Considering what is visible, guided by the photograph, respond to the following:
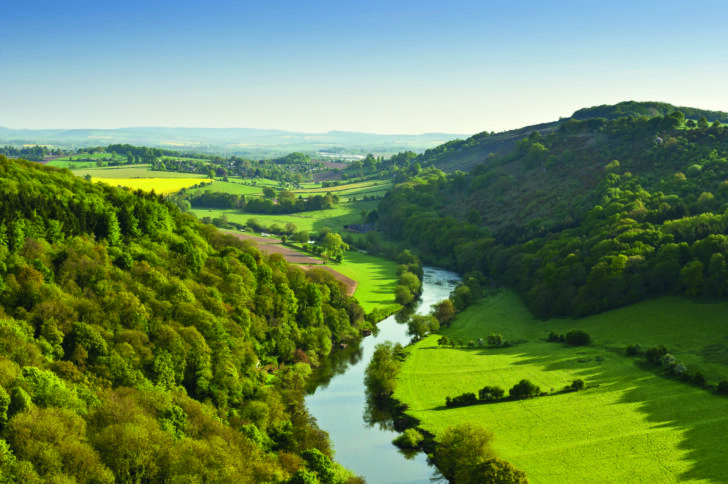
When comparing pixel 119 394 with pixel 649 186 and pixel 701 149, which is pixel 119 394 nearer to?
pixel 649 186

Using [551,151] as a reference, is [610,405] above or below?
below

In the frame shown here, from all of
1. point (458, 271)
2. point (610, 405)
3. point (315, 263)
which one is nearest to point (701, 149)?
point (458, 271)

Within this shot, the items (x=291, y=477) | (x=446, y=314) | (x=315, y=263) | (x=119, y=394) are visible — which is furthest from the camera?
(x=315, y=263)

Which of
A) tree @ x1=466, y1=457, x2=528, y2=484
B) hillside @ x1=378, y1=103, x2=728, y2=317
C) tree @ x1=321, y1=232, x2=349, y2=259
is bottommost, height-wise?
tree @ x1=466, y1=457, x2=528, y2=484

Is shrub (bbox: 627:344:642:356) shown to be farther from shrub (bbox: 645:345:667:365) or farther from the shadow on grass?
shrub (bbox: 645:345:667:365)

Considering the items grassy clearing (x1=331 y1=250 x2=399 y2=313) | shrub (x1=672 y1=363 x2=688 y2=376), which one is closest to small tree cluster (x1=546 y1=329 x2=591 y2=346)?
shrub (x1=672 y1=363 x2=688 y2=376)

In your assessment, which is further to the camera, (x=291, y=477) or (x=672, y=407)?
(x=672, y=407)
